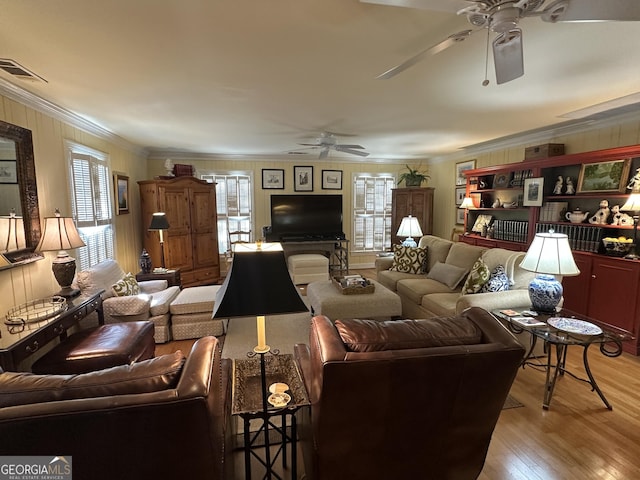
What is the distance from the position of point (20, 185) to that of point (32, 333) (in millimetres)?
1368

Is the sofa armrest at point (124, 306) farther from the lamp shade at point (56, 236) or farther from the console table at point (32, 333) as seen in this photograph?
the lamp shade at point (56, 236)

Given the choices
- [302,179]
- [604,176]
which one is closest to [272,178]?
[302,179]

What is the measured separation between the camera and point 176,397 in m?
1.00

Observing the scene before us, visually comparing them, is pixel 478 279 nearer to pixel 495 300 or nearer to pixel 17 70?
pixel 495 300

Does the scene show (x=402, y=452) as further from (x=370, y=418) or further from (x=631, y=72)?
(x=631, y=72)

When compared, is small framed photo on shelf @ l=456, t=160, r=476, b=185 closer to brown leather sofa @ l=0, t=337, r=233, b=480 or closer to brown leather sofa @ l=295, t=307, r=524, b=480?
brown leather sofa @ l=295, t=307, r=524, b=480

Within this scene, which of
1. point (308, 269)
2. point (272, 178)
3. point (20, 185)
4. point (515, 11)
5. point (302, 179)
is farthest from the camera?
point (302, 179)

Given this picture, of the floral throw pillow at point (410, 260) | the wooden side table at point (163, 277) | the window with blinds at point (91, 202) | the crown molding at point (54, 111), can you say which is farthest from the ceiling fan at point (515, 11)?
the wooden side table at point (163, 277)

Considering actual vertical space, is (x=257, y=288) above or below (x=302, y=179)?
below

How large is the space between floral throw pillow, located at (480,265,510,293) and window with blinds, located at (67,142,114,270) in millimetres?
4430

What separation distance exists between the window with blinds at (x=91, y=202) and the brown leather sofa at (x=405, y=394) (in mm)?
3495

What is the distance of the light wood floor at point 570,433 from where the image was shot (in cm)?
183

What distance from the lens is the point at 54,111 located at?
124 inches

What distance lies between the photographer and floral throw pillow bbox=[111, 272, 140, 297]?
332 cm
